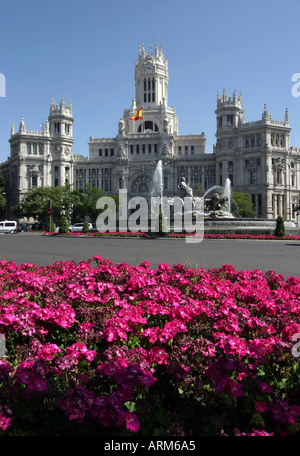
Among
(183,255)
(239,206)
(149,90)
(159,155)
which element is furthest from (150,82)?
(183,255)

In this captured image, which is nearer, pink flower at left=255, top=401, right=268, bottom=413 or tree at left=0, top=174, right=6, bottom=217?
pink flower at left=255, top=401, right=268, bottom=413

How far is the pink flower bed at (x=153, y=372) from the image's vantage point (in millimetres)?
2805

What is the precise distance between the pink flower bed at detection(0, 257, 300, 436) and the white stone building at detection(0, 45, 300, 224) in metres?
78.5

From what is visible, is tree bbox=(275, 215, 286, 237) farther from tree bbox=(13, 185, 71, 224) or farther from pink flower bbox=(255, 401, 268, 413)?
tree bbox=(13, 185, 71, 224)

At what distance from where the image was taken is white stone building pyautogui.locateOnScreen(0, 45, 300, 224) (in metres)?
82.8

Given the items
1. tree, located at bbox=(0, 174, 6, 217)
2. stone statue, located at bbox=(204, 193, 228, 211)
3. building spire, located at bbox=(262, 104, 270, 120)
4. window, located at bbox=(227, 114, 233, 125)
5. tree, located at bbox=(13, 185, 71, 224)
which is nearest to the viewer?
stone statue, located at bbox=(204, 193, 228, 211)

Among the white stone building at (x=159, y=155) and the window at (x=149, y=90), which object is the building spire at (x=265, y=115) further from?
the window at (x=149, y=90)

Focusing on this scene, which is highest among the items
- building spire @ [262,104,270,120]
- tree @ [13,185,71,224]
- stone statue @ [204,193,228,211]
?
building spire @ [262,104,270,120]

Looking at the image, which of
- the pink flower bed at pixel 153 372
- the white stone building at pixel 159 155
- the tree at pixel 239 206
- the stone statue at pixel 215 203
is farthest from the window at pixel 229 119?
the pink flower bed at pixel 153 372

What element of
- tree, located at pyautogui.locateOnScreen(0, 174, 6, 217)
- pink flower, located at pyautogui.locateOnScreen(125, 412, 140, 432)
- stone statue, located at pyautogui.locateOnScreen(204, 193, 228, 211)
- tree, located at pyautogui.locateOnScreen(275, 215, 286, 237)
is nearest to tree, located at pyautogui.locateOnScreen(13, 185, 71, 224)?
tree, located at pyautogui.locateOnScreen(0, 174, 6, 217)

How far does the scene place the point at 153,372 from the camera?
134 inches

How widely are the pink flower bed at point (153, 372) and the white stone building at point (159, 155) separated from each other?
78487 mm

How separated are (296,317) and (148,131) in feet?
306

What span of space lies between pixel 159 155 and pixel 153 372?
90.2 m
